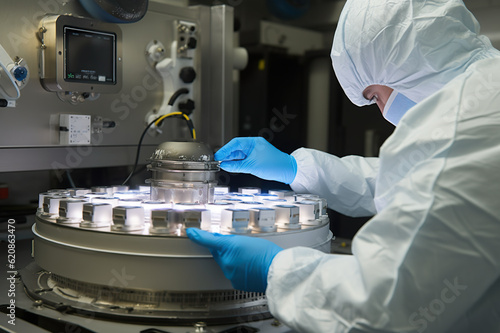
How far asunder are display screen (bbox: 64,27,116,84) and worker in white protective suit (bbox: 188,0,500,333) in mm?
843

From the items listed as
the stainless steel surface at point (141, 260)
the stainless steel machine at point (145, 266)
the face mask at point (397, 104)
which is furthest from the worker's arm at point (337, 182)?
the stainless steel surface at point (141, 260)

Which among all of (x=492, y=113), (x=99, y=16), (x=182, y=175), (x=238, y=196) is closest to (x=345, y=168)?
(x=238, y=196)

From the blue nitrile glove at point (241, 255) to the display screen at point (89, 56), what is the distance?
824 millimetres

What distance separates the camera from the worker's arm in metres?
1.73

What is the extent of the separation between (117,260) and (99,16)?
37.8 inches

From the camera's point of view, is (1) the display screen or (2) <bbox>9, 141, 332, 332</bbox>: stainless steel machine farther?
(1) the display screen

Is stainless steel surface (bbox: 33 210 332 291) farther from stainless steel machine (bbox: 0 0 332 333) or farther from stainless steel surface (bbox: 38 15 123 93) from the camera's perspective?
stainless steel surface (bbox: 38 15 123 93)

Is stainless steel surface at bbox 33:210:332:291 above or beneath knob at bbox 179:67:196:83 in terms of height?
beneath

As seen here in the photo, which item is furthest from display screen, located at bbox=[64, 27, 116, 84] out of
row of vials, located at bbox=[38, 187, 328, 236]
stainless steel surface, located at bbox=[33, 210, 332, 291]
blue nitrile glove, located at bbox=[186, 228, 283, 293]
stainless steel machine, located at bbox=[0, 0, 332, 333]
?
blue nitrile glove, located at bbox=[186, 228, 283, 293]

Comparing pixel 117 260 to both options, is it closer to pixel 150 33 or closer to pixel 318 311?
pixel 318 311

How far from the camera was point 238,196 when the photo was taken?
1.48 m

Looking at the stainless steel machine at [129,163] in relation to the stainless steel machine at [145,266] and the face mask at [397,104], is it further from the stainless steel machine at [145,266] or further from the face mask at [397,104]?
the face mask at [397,104]

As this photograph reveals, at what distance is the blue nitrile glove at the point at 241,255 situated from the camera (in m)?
1.00

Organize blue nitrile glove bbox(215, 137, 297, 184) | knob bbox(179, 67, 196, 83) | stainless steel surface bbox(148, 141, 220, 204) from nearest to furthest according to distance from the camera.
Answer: stainless steel surface bbox(148, 141, 220, 204) < blue nitrile glove bbox(215, 137, 297, 184) < knob bbox(179, 67, 196, 83)
